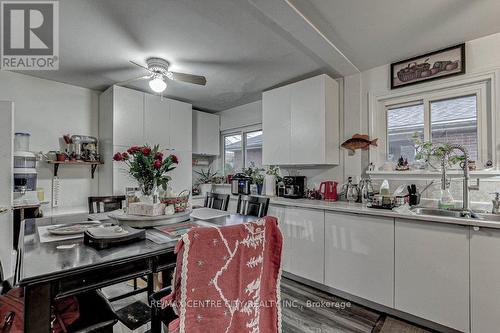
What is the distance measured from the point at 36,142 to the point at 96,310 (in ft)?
9.10

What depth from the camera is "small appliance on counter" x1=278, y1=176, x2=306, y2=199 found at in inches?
121

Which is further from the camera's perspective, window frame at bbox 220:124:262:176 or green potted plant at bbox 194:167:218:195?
green potted plant at bbox 194:167:218:195

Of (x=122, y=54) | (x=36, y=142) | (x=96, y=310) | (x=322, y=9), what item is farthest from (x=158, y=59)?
(x=96, y=310)

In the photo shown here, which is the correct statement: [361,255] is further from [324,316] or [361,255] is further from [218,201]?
[218,201]

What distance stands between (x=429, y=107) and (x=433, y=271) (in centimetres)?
160

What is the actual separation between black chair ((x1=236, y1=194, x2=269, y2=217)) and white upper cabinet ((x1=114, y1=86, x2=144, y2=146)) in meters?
1.94

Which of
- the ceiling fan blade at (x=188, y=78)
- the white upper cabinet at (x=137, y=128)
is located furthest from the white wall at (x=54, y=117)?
the ceiling fan blade at (x=188, y=78)

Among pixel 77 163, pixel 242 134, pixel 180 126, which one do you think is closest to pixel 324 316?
pixel 242 134

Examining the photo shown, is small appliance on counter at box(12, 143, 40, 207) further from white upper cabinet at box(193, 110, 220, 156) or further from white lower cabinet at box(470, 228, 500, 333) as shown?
white lower cabinet at box(470, 228, 500, 333)

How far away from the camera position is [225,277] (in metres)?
0.99

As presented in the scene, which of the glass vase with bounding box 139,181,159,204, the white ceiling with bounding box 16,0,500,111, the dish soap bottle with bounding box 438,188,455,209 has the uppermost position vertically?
the white ceiling with bounding box 16,0,500,111

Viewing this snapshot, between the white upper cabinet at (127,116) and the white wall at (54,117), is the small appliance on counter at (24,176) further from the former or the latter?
the white upper cabinet at (127,116)

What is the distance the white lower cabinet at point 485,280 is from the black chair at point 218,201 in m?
2.01

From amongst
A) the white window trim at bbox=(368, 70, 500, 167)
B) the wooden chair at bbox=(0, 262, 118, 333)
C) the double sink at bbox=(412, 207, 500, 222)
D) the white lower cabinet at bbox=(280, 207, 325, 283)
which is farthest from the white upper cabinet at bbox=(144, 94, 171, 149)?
the double sink at bbox=(412, 207, 500, 222)
